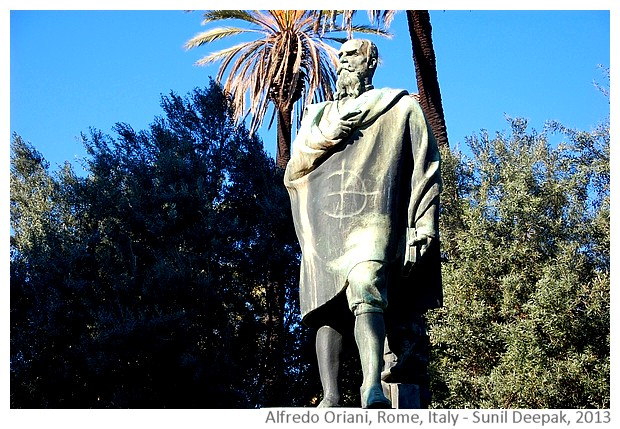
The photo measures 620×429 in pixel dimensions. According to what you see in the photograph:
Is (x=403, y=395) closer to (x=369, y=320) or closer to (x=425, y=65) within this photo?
(x=369, y=320)

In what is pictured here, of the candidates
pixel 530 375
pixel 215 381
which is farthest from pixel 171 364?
pixel 530 375

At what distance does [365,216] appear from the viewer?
256 inches

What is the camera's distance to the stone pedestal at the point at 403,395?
6.43 metres

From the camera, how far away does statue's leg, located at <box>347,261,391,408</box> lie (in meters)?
6.08

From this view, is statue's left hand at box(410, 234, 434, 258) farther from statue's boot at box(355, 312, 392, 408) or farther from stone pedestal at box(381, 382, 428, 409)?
stone pedestal at box(381, 382, 428, 409)

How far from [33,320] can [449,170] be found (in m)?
8.50

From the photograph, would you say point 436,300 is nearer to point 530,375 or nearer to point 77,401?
point 530,375

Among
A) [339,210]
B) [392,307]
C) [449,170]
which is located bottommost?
[392,307]

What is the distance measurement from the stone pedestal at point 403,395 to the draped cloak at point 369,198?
0.52 metres

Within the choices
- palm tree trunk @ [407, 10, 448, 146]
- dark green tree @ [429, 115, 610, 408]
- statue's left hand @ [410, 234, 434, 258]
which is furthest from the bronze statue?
palm tree trunk @ [407, 10, 448, 146]

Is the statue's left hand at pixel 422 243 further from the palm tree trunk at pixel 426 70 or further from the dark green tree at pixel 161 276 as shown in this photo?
the palm tree trunk at pixel 426 70

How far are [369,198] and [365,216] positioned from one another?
120 mm

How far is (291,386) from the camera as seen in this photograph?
20.4 metres

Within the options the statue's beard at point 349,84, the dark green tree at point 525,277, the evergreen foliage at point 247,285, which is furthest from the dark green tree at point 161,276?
the statue's beard at point 349,84
